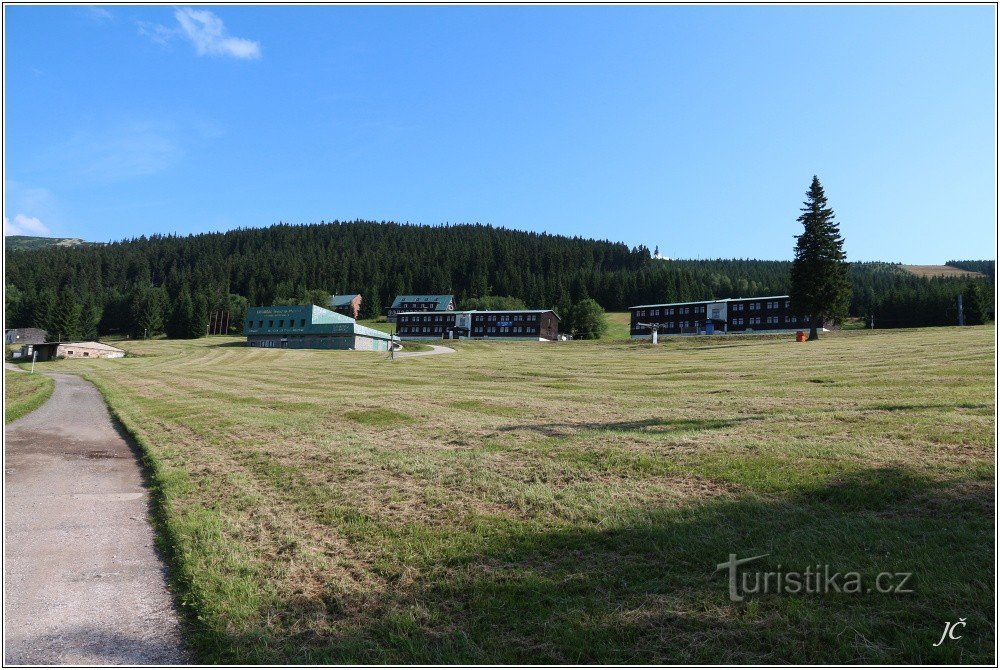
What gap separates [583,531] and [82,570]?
6176 mm

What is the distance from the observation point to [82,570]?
263 inches

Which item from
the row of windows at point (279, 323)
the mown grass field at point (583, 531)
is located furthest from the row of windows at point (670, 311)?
the mown grass field at point (583, 531)

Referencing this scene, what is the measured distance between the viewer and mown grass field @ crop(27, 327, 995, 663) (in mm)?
5074

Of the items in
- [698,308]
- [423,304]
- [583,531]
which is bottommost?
[583,531]

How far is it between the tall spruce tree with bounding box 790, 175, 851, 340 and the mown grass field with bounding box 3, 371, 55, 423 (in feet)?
222

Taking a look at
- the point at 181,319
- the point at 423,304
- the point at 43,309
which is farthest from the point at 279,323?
the point at 423,304

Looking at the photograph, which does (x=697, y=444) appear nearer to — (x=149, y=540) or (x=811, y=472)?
(x=811, y=472)

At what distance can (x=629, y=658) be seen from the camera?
4832 mm

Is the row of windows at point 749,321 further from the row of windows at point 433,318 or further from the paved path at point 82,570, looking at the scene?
the paved path at point 82,570

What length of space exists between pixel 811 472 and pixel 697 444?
113 inches

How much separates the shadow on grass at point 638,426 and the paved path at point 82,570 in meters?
9.32

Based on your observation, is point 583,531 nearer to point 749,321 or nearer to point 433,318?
point 749,321

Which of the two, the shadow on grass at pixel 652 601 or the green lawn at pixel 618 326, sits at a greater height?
the green lawn at pixel 618 326

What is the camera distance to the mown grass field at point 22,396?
74.2ft
